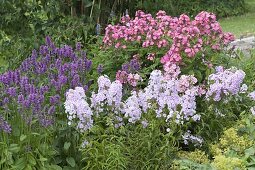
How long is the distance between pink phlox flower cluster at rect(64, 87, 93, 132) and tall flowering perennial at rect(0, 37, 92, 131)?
11 cm

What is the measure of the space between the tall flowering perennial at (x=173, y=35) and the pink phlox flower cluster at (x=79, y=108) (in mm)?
1240

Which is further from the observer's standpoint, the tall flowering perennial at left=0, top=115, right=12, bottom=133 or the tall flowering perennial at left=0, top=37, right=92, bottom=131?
the tall flowering perennial at left=0, top=37, right=92, bottom=131

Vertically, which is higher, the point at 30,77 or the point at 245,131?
the point at 30,77

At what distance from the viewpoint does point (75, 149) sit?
3.92m

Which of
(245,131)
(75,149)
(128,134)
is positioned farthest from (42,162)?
(245,131)

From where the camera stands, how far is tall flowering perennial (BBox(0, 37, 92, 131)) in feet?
11.7

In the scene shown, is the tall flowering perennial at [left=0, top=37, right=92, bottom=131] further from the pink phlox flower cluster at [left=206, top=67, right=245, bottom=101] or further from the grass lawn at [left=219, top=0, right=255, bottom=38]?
the grass lawn at [left=219, top=0, right=255, bottom=38]

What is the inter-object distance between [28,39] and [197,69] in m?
2.35

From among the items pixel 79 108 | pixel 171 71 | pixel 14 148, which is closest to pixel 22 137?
pixel 14 148

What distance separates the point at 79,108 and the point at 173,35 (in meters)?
1.57

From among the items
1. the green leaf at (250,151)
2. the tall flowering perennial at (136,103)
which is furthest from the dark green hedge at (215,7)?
the green leaf at (250,151)

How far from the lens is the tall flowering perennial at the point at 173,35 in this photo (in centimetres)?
479

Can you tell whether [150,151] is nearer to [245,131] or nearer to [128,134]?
[128,134]

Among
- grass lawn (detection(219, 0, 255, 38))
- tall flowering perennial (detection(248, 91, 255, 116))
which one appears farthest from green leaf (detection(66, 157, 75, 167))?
grass lawn (detection(219, 0, 255, 38))
